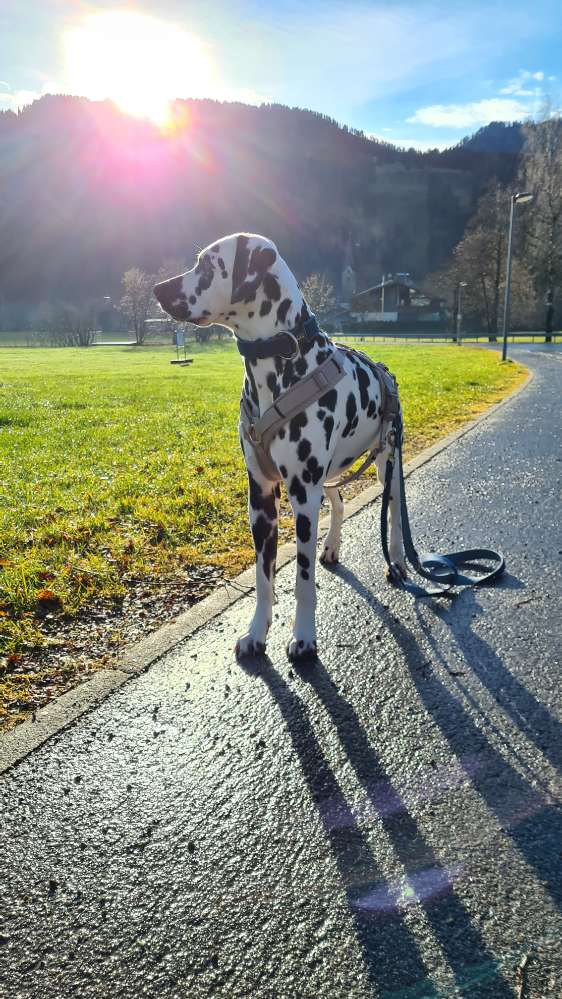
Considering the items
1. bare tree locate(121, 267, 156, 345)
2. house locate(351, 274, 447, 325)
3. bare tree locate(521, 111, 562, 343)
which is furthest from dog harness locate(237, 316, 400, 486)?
house locate(351, 274, 447, 325)

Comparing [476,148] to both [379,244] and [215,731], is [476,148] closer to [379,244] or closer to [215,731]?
[379,244]

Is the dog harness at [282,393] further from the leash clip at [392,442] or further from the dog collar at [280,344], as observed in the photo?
the leash clip at [392,442]

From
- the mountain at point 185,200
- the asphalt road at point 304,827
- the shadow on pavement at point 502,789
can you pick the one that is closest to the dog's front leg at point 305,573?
the asphalt road at point 304,827

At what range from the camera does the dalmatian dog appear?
3174 mm

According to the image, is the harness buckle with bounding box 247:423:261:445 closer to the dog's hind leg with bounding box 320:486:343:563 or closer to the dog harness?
the dog harness

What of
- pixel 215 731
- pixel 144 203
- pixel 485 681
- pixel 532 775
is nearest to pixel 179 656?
pixel 215 731

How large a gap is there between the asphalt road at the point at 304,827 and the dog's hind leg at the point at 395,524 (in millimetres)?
776

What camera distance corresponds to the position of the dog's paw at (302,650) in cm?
355

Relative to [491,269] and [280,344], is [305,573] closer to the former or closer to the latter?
[280,344]

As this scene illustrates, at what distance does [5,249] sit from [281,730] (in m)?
172

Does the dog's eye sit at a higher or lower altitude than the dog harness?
higher

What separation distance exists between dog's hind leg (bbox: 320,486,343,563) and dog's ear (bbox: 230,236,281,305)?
1.96 meters

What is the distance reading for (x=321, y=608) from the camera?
4297mm

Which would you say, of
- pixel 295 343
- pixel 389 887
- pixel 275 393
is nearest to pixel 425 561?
pixel 275 393
